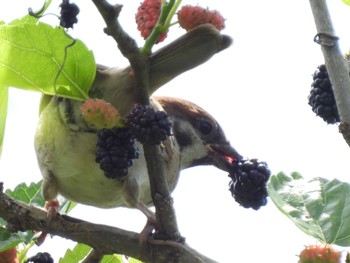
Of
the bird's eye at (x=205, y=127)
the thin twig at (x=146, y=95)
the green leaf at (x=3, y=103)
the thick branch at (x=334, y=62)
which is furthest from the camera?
the bird's eye at (x=205, y=127)

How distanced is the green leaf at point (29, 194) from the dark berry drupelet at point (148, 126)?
134cm

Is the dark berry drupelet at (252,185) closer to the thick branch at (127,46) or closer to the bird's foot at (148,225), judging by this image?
the bird's foot at (148,225)

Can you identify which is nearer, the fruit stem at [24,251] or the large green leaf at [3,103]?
the large green leaf at [3,103]

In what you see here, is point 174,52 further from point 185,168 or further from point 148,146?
point 185,168

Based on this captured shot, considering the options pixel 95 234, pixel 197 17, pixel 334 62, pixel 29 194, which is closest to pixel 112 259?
pixel 95 234

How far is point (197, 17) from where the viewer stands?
2.61 meters

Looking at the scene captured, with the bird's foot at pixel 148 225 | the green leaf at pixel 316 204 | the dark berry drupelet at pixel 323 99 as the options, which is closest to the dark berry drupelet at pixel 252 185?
the bird's foot at pixel 148 225

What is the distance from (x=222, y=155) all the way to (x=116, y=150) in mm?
1778

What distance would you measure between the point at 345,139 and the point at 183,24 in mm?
789

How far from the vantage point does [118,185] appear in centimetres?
360

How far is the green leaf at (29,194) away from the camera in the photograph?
144 inches

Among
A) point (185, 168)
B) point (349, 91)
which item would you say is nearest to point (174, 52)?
point (349, 91)

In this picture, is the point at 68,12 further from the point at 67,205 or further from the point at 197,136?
the point at 197,136

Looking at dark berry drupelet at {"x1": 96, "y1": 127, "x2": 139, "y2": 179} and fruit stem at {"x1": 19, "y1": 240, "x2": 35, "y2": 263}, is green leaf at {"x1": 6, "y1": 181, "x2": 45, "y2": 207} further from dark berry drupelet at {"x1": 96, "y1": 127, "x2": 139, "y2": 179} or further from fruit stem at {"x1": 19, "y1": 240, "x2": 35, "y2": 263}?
dark berry drupelet at {"x1": 96, "y1": 127, "x2": 139, "y2": 179}
